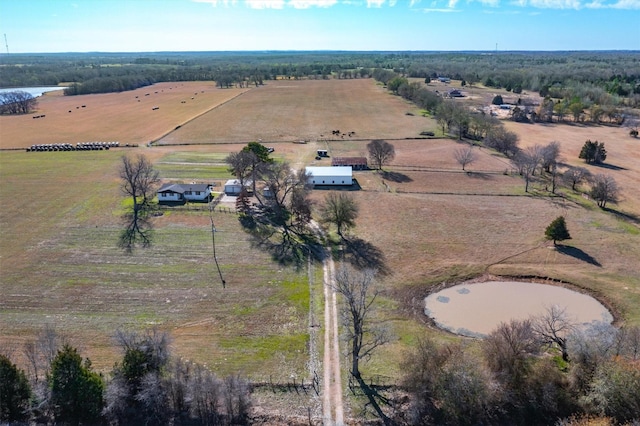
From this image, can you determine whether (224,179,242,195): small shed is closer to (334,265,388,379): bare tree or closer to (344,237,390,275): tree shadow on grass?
(344,237,390,275): tree shadow on grass

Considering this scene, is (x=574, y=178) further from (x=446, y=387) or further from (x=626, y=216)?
(x=446, y=387)

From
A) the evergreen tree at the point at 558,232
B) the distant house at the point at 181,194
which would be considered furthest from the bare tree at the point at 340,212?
the evergreen tree at the point at 558,232

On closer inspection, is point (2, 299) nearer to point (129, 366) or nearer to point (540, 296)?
point (129, 366)

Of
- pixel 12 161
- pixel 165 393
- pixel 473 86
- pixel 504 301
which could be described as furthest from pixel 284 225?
pixel 473 86

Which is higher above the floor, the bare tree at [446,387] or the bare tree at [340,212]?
the bare tree at [340,212]

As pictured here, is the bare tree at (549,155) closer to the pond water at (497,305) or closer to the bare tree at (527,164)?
the bare tree at (527,164)

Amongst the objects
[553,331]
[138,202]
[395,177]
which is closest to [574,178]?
[395,177]
